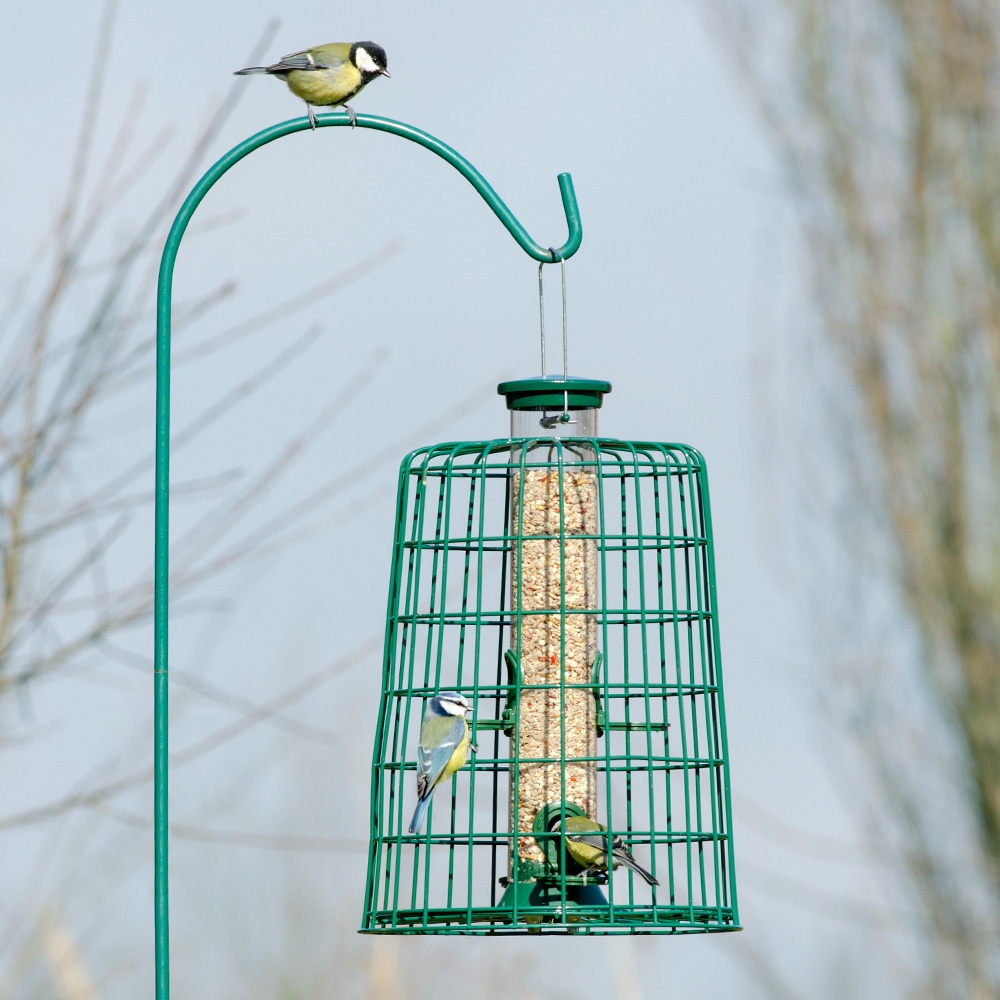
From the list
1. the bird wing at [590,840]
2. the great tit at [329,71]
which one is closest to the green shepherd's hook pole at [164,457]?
the great tit at [329,71]

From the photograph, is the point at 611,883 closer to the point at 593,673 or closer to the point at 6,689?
the point at 593,673

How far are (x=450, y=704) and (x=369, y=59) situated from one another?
5.54 feet

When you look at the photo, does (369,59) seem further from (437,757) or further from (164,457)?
(437,757)

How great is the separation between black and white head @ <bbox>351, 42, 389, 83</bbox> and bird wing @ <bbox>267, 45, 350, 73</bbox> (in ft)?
0.08

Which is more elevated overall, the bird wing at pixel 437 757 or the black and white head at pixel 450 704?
the black and white head at pixel 450 704

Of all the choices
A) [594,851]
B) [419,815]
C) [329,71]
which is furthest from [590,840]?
[329,71]

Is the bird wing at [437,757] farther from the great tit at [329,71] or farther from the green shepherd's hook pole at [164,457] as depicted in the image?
the great tit at [329,71]

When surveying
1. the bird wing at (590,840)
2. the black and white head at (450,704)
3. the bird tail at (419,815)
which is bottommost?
the bird wing at (590,840)

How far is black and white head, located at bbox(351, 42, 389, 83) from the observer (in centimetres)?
474

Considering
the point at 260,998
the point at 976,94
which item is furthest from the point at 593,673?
the point at 976,94

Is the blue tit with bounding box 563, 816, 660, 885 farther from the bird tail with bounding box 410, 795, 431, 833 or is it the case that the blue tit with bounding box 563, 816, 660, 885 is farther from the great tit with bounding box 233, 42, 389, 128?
the great tit with bounding box 233, 42, 389, 128

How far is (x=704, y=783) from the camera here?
16.3ft

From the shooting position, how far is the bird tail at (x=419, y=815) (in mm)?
4676

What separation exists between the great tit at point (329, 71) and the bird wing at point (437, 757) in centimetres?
160
